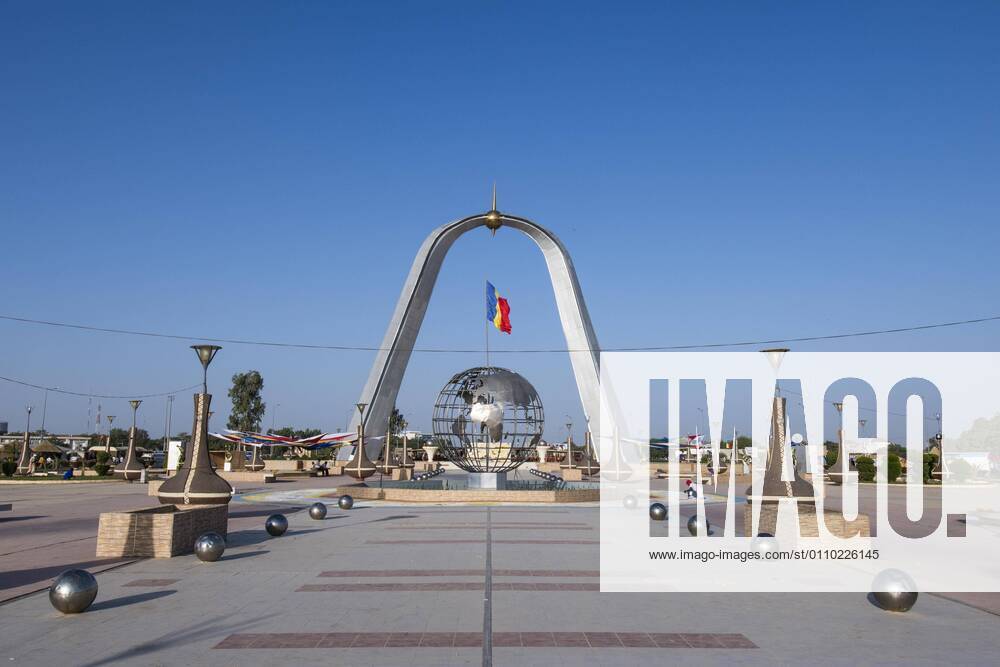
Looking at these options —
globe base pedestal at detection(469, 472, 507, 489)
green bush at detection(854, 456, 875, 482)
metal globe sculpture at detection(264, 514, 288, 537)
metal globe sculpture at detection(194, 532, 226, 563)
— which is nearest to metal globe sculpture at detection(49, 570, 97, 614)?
metal globe sculpture at detection(194, 532, 226, 563)

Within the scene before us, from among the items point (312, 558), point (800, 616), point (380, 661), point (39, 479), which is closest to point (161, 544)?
point (312, 558)

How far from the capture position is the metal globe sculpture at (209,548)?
12.7 metres

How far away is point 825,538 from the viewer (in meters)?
14.4

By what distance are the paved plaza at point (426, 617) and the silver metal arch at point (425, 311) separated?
34.9m

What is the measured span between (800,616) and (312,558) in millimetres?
8132

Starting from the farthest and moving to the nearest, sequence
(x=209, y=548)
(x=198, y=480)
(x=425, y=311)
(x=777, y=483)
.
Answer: (x=425, y=311), (x=198, y=480), (x=777, y=483), (x=209, y=548)

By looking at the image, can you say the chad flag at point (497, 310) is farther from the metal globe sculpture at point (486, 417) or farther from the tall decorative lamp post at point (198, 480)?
the tall decorative lamp post at point (198, 480)

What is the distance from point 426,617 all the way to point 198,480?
913cm

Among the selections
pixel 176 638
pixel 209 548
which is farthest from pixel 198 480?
pixel 176 638

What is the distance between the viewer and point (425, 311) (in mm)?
54531

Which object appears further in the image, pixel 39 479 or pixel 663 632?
pixel 39 479

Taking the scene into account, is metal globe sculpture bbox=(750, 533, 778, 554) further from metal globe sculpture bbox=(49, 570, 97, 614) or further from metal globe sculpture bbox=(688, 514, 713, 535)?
metal globe sculpture bbox=(49, 570, 97, 614)

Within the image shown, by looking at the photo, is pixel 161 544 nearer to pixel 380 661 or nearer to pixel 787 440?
pixel 380 661

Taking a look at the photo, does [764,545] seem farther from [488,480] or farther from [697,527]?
[488,480]
